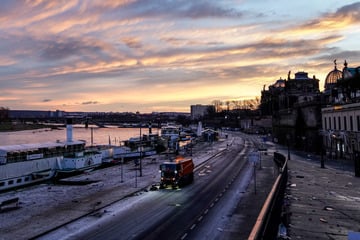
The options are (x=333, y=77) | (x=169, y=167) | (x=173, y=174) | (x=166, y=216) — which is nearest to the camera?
(x=166, y=216)

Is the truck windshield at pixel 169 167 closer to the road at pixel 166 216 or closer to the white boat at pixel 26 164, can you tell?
the road at pixel 166 216

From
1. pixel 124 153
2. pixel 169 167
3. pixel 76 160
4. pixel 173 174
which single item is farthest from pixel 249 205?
pixel 124 153

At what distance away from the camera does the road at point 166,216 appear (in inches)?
794

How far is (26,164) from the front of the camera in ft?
153

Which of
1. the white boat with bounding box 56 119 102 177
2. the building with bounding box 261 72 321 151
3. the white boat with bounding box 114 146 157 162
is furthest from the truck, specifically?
the white boat with bounding box 114 146 157 162

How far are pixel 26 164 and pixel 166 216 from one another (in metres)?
30.5

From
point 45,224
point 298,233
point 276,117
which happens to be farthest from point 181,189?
point 276,117

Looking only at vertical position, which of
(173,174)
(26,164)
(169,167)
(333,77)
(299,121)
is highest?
(333,77)

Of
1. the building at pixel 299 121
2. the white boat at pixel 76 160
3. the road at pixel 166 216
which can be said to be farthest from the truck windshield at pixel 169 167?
the building at pixel 299 121

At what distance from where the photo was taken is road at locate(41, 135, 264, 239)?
20.2 metres

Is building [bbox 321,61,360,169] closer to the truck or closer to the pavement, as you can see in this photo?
the pavement

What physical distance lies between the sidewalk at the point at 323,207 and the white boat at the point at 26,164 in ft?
112

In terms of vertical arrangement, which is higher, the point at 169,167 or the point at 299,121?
the point at 299,121

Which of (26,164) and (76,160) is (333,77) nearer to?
(76,160)
